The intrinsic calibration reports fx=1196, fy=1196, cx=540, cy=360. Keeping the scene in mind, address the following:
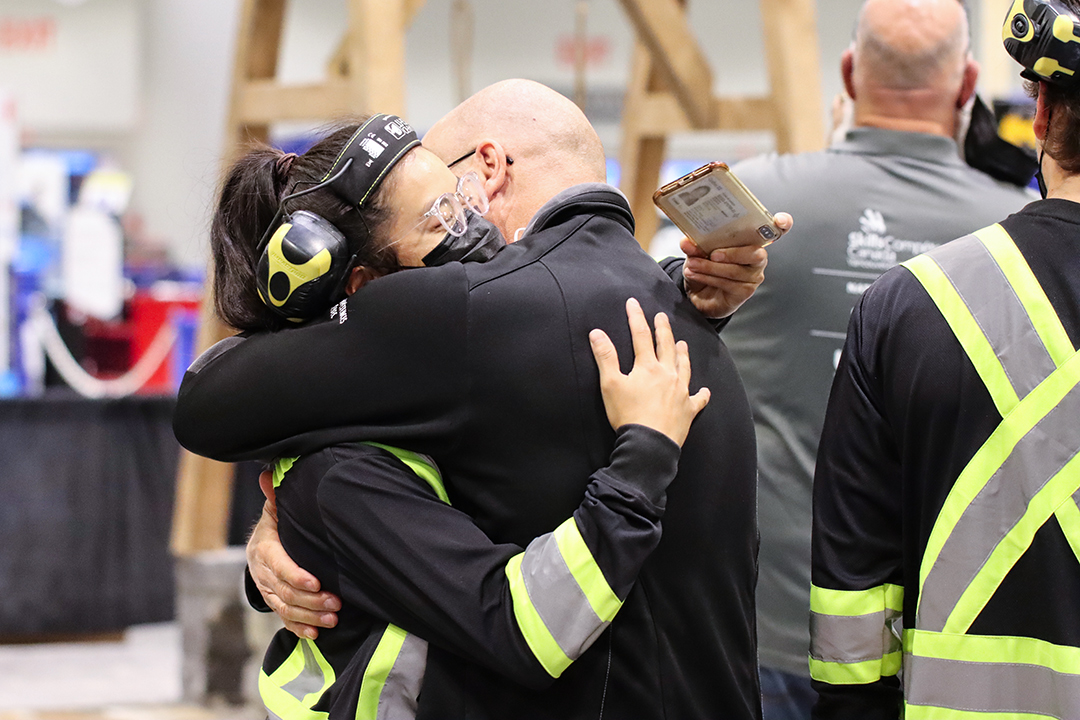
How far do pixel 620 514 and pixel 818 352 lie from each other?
3.91 ft

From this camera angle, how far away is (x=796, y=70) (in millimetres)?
3328

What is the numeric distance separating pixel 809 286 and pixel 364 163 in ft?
3.88

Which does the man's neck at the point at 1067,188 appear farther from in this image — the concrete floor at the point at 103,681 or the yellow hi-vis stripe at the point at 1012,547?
the concrete floor at the point at 103,681

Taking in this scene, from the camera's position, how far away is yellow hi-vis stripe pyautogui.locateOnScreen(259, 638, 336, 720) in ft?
5.16

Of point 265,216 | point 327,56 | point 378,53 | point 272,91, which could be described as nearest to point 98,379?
point 327,56

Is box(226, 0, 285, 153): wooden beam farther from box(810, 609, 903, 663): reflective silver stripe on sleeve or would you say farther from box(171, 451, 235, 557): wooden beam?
box(810, 609, 903, 663): reflective silver stripe on sleeve

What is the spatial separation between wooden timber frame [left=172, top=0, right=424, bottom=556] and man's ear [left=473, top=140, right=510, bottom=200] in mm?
1157

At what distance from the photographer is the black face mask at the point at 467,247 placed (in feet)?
5.22

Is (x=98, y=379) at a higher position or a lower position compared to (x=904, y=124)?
lower

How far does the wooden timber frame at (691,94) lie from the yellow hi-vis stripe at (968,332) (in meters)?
1.92

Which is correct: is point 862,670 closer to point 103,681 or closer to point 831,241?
point 831,241

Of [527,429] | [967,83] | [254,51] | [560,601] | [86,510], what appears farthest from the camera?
[86,510]

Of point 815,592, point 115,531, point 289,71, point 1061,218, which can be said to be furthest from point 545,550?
point 289,71

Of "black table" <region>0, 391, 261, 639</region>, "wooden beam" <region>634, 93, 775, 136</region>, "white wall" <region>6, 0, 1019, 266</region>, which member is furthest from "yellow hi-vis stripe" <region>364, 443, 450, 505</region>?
"white wall" <region>6, 0, 1019, 266</region>
